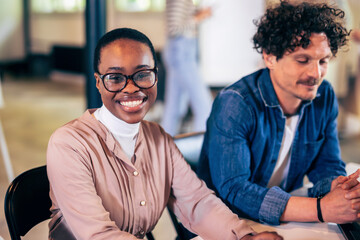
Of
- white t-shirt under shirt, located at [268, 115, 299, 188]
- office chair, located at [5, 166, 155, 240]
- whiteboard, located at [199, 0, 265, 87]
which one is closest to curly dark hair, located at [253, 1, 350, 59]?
white t-shirt under shirt, located at [268, 115, 299, 188]

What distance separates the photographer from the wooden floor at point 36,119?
316 cm

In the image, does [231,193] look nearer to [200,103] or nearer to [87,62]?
[87,62]

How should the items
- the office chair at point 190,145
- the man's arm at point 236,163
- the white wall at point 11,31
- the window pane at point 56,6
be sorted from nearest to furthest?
the man's arm at point 236,163 → the office chair at point 190,145 → the window pane at point 56,6 → the white wall at point 11,31

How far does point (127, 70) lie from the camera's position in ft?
3.48

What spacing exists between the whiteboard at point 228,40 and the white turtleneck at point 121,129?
3.07 metres

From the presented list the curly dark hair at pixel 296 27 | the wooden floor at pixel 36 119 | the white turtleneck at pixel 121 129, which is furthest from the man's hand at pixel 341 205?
the wooden floor at pixel 36 119

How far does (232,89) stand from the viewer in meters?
1.50

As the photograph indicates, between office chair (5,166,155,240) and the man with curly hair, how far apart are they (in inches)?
22.1

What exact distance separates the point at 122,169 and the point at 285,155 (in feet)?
2.31

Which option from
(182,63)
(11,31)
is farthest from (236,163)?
(11,31)

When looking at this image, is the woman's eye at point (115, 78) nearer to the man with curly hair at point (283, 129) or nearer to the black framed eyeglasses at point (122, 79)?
the black framed eyeglasses at point (122, 79)

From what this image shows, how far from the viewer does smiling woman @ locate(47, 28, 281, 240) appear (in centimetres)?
104

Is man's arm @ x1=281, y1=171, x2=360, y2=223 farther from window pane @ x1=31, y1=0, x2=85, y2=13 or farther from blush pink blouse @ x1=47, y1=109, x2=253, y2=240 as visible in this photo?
window pane @ x1=31, y1=0, x2=85, y2=13

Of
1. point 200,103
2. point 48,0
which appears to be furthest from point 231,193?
point 48,0
